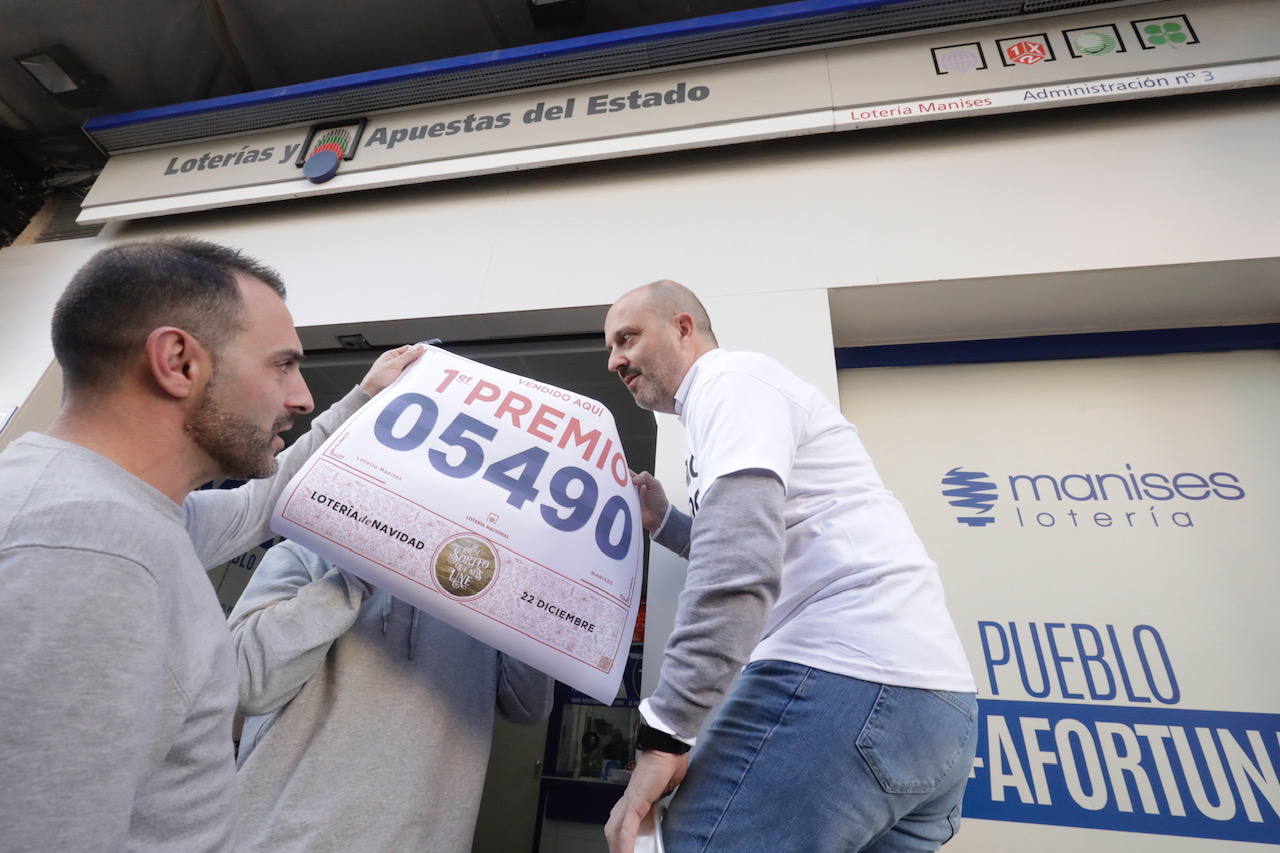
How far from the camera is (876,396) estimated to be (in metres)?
1.75

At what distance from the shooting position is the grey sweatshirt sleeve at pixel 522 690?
105 centimetres

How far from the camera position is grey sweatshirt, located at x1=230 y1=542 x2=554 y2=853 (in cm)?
83

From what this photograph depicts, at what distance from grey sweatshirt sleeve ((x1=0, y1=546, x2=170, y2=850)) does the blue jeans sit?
0.56m

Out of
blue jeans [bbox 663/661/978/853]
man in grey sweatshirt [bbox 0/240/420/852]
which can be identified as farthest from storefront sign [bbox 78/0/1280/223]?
blue jeans [bbox 663/661/978/853]

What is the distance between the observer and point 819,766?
658mm

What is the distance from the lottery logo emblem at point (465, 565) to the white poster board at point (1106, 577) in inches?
44.7

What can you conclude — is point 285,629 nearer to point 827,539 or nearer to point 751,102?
point 827,539

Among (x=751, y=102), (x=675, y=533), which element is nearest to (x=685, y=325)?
(x=675, y=533)

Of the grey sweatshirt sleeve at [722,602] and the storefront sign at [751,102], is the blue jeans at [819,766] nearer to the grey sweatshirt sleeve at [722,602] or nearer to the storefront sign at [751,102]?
the grey sweatshirt sleeve at [722,602]

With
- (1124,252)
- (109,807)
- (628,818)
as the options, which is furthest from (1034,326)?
(109,807)

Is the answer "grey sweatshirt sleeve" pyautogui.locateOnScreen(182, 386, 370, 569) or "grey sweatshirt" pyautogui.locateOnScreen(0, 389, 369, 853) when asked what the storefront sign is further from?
"grey sweatshirt" pyautogui.locateOnScreen(0, 389, 369, 853)

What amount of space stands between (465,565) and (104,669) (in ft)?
1.38

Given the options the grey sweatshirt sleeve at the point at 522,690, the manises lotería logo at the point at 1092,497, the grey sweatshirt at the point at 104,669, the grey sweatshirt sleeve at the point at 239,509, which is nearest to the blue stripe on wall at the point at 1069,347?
the manises lotería logo at the point at 1092,497

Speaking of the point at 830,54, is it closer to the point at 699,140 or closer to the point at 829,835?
the point at 699,140
